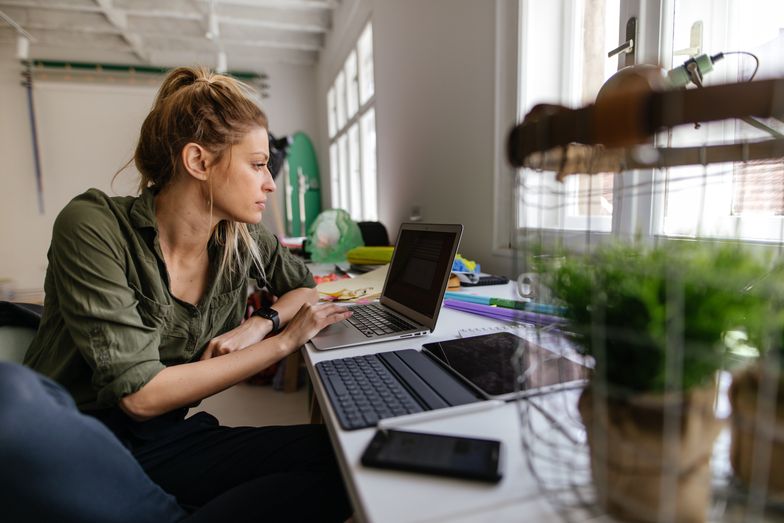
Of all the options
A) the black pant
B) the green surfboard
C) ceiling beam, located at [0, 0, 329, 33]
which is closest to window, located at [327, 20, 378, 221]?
the green surfboard

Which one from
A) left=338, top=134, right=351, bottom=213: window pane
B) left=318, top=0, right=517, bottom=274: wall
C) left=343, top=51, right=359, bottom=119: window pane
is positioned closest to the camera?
left=318, top=0, right=517, bottom=274: wall

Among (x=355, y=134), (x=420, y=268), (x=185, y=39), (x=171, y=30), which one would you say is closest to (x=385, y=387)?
(x=420, y=268)

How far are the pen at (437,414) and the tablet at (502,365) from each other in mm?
26

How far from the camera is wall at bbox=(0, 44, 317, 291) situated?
504 centimetres

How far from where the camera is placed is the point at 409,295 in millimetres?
1013

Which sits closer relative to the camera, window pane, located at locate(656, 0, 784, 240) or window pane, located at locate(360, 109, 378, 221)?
window pane, located at locate(656, 0, 784, 240)

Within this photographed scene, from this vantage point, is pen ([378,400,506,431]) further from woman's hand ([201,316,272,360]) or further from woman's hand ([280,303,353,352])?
woman's hand ([201,316,272,360])

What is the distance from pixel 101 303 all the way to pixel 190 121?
423 mm

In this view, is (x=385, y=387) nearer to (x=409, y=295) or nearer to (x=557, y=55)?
(x=409, y=295)

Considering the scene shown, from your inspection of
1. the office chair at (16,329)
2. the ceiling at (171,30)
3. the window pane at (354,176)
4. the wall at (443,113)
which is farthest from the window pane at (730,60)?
the ceiling at (171,30)

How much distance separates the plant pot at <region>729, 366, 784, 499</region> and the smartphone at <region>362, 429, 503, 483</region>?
0.19 m

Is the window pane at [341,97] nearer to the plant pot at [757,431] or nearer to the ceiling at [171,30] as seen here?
the ceiling at [171,30]

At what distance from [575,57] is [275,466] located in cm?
150

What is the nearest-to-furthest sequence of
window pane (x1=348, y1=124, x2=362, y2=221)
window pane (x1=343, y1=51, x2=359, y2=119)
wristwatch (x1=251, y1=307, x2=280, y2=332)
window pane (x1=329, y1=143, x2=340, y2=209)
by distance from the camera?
1. wristwatch (x1=251, y1=307, x2=280, y2=332)
2. window pane (x1=343, y1=51, x2=359, y2=119)
3. window pane (x1=348, y1=124, x2=362, y2=221)
4. window pane (x1=329, y1=143, x2=340, y2=209)
